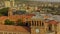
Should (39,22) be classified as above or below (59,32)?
above

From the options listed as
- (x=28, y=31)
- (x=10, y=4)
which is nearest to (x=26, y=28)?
(x=28, y=31)

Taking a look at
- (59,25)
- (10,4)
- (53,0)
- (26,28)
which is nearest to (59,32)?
(59,25)

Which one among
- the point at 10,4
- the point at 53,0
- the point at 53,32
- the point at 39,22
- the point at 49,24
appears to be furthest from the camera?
the point at 53,0

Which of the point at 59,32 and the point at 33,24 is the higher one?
the point at 33,24

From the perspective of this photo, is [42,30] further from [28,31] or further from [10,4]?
[10,4]

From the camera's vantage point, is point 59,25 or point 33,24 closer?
point 33,24

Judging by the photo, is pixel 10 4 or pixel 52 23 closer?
pixel 52 23

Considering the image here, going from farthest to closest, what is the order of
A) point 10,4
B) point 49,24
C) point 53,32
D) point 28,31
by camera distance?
point 10,4
point 49,24
point 53,32
point 28,31

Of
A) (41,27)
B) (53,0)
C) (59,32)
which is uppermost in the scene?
(41,27)

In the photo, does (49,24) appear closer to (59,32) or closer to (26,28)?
(59,32)
